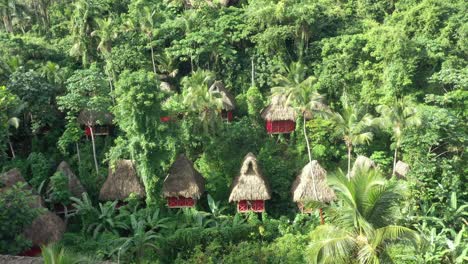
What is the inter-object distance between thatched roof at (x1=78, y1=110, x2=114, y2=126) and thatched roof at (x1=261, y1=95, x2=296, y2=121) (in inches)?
339

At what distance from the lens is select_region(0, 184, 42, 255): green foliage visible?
572 inches

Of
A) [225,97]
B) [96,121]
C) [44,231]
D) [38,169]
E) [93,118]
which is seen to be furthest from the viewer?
[225,97]

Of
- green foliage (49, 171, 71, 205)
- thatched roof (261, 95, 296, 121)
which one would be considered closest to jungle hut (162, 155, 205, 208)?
green foliage (49, 171, 71, 205)

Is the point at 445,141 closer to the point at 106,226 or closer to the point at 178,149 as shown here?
the point at 178,149

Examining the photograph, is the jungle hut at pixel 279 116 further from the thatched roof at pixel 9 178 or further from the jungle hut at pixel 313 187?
the thatched roof at pixel 9 178

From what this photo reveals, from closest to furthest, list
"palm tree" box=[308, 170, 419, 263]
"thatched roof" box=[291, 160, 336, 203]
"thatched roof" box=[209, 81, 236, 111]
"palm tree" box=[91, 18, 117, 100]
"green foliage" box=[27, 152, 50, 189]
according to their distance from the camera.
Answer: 1. "palm tree" box=[308, 170, 419, 263]
2. "thatched roof" box=[291, 160, 336, 203]
3. "green foliage" box=[27, 152, 50, 189]
4. "thatched roof" box=[209, 81, 236, 111]
5. "palm tree" box=[91, 18, 117, 100]

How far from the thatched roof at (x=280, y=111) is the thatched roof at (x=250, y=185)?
4.71 m

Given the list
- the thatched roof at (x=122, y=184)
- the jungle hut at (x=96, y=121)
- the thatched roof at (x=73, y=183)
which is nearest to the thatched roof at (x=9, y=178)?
the thatched roof at (x=73, y=183)

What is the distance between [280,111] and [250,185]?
596 cm

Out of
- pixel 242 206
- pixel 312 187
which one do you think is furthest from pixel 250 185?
pixel 312 187

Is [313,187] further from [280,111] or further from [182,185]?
[280,111]

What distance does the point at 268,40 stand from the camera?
27.6m

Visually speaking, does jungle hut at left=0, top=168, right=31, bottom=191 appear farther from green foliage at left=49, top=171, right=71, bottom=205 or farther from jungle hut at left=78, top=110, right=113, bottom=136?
jungle hut at left=78, top=110, right=113, bottom=136

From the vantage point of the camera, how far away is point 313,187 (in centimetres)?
1983
